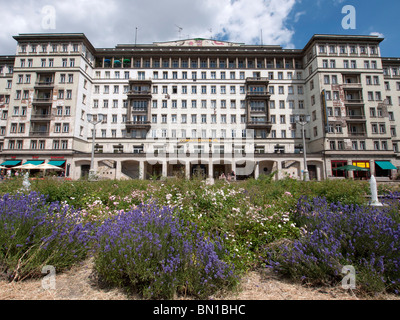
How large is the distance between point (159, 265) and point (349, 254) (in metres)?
3.09

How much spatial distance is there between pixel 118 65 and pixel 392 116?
59.4 meters

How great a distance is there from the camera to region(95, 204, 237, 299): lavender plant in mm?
2918

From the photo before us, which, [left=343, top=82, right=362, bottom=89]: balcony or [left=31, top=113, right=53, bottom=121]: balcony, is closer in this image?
[left=31, top=113, right=53, bottom=121]: balcony

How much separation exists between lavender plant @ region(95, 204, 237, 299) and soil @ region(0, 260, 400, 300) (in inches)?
6.7

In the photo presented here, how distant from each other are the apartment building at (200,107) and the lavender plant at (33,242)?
32.7 meters

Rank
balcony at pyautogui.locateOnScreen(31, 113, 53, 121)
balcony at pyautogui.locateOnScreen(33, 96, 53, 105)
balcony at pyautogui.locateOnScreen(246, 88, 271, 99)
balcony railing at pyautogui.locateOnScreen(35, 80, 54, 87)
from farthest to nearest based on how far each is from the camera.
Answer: balcony at pyautogui.locateOnScreen(246, 88, 271, 99) → balcony railing at pyautogui.locateOnScreen(35, 80, 54, 87) → balcony at pyautogui.locateOnScreen(33, 96, 53, 105) → balcony at pyautogui.locateOnScreen(31, 113, 53, 121)

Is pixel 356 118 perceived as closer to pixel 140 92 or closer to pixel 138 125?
pixel 138 125

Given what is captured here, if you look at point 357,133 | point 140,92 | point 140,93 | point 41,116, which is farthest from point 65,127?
point 357,133

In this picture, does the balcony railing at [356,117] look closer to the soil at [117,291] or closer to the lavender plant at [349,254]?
the lavender plant at [349,254]

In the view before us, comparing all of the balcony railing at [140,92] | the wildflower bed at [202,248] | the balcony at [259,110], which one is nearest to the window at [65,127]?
the balcony railing at [140,92]

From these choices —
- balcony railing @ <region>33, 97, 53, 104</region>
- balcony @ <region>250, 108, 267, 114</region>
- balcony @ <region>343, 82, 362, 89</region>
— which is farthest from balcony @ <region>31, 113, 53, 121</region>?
balcony @ <region>343, 82, 362, 89</region>

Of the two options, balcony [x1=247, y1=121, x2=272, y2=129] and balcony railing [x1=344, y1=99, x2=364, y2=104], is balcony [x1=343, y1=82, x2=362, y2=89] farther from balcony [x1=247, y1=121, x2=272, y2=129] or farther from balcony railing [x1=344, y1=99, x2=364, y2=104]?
balcony [x1=247, y1=121, x2=272, y2=129]

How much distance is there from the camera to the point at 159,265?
3195mm
